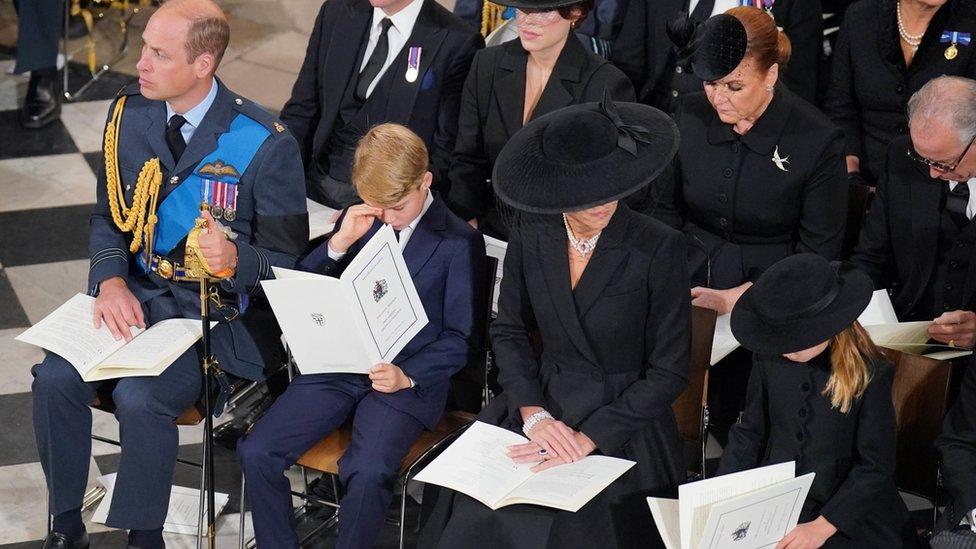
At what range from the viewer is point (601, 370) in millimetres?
3773

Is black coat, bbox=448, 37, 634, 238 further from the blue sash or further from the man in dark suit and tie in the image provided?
the blue sash

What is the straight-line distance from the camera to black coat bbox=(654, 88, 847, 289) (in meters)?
4.19

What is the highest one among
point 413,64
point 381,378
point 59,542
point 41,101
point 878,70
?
point 878,70

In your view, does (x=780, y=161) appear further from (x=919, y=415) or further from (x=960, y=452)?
(x=960, y=452)

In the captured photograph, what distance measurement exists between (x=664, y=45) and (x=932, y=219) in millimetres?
1426

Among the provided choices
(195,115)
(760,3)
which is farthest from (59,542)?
(760,3)

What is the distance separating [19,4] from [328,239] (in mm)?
3724

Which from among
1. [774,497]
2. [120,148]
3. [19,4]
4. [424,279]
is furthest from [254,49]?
[774,497]

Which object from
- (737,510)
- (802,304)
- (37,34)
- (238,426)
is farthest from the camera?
(37,34)

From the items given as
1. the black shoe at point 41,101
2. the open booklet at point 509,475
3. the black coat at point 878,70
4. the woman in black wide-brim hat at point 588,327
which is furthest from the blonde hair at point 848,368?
the black shoe at point 41,101

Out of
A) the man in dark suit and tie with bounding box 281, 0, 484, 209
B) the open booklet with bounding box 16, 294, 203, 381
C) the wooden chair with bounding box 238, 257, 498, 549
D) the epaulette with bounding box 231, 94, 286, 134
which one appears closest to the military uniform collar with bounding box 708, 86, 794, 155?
the wooden chair with bounding box 238, 257, 498, 549

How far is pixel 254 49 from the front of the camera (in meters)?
8.25

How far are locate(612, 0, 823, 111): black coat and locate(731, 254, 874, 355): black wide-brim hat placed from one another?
5.95ft

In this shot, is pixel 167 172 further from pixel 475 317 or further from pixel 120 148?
pixel 475 317
